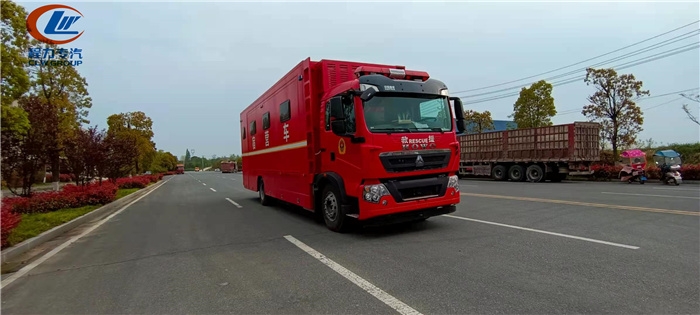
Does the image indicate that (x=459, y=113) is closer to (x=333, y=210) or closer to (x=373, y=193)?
(x=373, y=193)

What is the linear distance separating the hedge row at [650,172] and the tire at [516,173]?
400cm

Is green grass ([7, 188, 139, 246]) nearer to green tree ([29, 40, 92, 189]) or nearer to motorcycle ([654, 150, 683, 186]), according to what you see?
green tree ([29, 40, 92, 189])

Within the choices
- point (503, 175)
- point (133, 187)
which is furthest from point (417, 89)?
point (133, 187)

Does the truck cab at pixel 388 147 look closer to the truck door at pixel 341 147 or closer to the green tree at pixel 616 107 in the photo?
the truck door at pixel 341 147

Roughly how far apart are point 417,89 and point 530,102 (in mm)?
25684

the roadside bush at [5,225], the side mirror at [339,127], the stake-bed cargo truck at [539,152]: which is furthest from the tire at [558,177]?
the roadside bush at [5,225]

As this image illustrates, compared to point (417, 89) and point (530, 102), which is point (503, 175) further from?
Answer: point (417, 89)

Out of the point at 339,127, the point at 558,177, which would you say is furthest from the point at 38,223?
the point at 558,177

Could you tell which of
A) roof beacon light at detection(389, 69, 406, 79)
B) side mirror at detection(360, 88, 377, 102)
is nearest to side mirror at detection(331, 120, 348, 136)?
side mirror at detection(360, 88, 377, 102)

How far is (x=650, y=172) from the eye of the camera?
18609 mm

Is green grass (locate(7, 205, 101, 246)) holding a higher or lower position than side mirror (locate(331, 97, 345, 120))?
lower

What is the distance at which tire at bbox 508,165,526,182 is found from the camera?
21.2 meters

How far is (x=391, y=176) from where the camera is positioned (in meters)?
6.05

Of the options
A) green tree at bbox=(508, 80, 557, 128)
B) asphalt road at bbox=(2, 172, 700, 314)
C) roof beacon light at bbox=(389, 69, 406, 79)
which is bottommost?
asphalt road at bbox=(2, 172, 700, 314)
